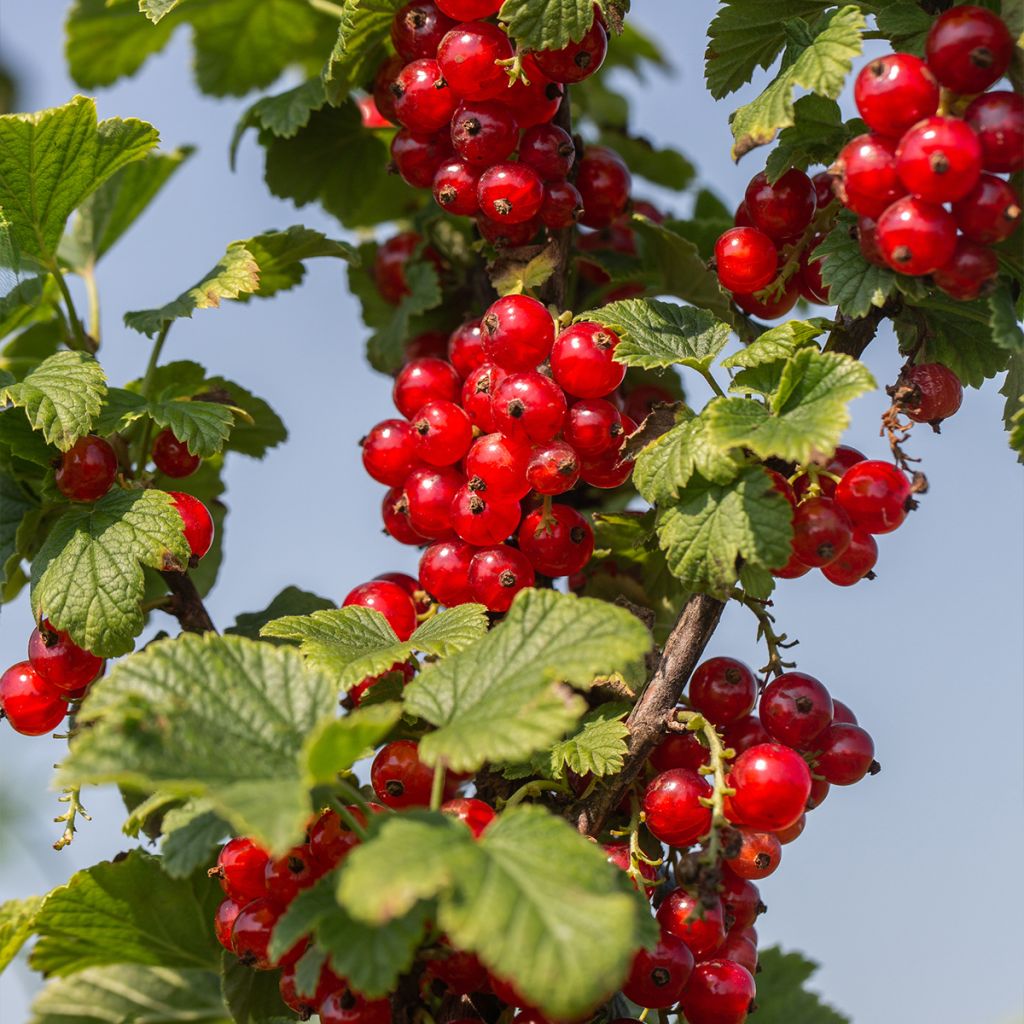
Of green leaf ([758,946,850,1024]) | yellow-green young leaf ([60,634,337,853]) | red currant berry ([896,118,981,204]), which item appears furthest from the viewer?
green leaf ([758,946,850,1024])

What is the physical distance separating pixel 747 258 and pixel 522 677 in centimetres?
56

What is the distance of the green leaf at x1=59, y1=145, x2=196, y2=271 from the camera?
202cm

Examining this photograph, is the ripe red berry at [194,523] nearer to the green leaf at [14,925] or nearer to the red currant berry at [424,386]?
the red currant berry at [424,386]

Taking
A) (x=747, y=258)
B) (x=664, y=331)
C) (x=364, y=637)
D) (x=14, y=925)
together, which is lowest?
(x=14, y=925)

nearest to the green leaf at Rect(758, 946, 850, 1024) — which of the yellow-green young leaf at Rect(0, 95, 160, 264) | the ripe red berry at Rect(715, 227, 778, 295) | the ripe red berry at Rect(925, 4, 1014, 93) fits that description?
the ripe red berry at Rect(715, 227, 778, 295)

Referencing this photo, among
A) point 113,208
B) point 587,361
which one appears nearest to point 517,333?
point 587,361

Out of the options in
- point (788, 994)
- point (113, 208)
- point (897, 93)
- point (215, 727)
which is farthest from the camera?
point (113, 208)

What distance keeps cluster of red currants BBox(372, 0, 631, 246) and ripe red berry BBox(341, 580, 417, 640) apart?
447 millimetres

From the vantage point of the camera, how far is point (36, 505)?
1.53 m

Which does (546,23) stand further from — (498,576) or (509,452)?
(498,576)

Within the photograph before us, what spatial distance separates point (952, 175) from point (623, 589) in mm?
683

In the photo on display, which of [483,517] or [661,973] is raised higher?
[483,517]

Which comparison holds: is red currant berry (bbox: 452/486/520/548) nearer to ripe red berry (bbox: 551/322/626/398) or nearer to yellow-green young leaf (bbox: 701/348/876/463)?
ripe red berry (bbox: 551/322/626/398)

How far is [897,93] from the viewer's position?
45.4 inches
